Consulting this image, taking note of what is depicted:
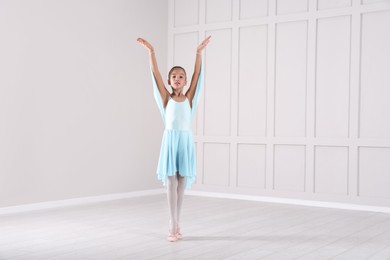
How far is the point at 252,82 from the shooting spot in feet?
21.9

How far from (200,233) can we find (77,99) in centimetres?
254

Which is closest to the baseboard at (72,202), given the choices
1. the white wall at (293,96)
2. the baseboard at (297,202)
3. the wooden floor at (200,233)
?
the wooden floor at (200,233)

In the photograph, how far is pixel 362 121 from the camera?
5.86 meters

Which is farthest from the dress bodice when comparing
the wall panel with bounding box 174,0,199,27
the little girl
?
the wall panel with bounding box 174,0,199,27

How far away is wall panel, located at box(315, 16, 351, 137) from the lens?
5.98m

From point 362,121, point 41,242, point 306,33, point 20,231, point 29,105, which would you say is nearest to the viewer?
point 41,242

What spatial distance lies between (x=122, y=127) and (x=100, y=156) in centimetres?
52

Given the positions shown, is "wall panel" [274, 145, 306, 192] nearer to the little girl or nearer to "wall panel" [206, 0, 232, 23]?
"wall panel" [206, 0, 232, 23]

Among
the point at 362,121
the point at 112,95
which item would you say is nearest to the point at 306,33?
the point at 362,121

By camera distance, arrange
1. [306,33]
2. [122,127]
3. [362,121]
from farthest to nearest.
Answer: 1. [122,127]
2. [306,33]
3. [362,121]

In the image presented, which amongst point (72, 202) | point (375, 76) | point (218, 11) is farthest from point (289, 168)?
point (72, 202)

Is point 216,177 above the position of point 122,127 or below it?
below

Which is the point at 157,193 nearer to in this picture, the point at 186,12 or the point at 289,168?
the point at 289,168

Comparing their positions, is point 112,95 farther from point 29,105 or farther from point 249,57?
point 249,57
